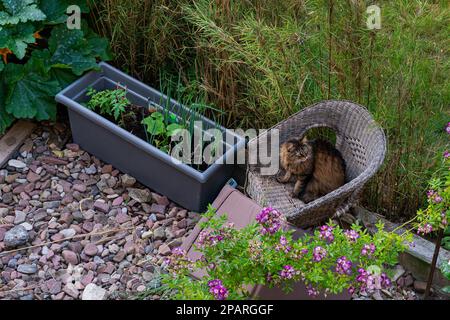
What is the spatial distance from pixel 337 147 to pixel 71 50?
62.5 inches

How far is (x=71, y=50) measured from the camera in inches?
160

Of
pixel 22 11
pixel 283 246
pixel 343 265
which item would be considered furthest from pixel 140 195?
pixel 343 265

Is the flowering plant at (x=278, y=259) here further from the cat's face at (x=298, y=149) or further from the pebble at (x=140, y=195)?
the pebble at (x=140, y=195)

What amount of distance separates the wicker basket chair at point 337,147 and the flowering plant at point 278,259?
1.74ft

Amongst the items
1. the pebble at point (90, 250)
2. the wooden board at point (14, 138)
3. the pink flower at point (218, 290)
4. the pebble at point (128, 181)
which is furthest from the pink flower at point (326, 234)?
the wooden board at point (14, 138)

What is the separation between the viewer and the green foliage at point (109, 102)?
12.7 ft

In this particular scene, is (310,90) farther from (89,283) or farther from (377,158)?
(89,283)

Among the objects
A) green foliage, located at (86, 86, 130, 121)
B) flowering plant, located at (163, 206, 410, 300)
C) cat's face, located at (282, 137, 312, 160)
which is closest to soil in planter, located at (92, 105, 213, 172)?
green foliage, located at (86, 86, 130, 121)

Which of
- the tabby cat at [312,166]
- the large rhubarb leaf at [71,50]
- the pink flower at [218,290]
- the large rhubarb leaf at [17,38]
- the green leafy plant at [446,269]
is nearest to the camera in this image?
the pink flower at [218,290]

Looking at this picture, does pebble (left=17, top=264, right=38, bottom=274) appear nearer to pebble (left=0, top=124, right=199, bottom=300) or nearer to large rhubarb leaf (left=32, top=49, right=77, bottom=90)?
pebble (left=0, top=124, right=199, bottom=300)

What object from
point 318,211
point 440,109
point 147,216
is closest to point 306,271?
point 318,211

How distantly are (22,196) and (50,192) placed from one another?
5.8 inches

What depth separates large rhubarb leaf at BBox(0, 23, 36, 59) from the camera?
3.80 m

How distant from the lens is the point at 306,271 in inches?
111
